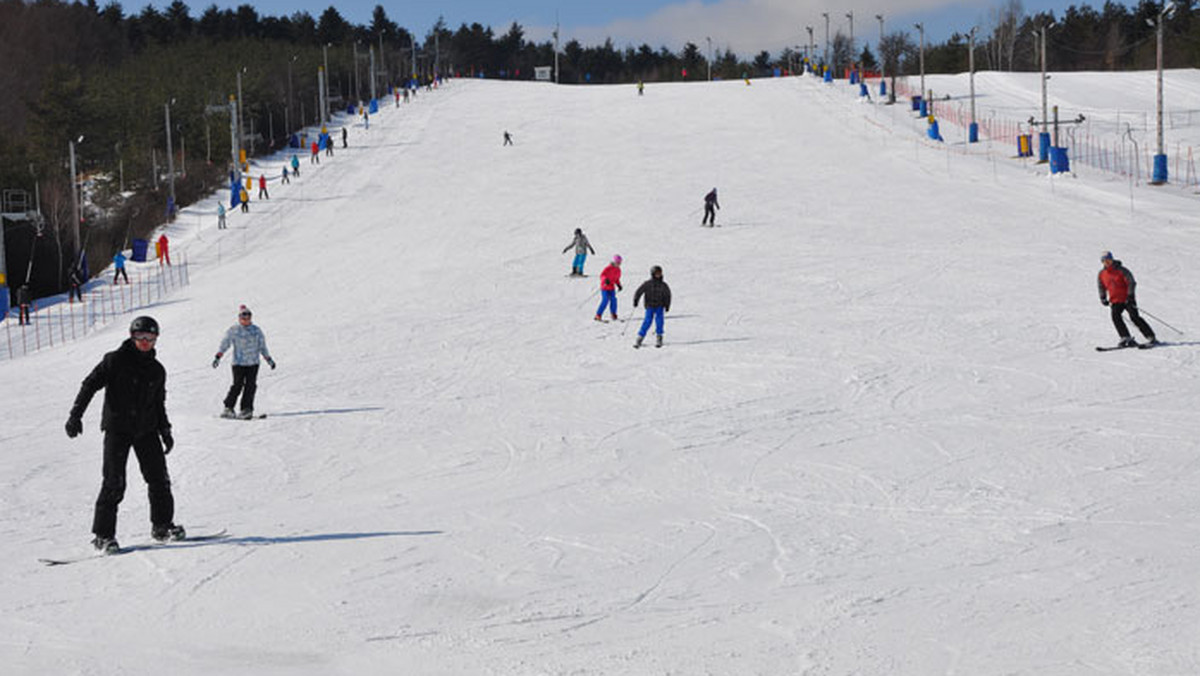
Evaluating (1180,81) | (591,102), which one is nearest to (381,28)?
(591,102)

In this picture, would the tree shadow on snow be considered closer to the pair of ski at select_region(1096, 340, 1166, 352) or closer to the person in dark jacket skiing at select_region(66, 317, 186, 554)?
the person in dark jacket skiing at select_region(66, 317, 186, 554)

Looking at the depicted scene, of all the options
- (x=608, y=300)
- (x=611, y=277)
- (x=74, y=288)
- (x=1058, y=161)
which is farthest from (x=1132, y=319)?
(x=74, y=288)

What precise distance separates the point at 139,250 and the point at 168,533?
2899cm

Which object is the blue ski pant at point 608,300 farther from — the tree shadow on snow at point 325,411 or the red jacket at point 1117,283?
the red jacket at point 1117,283

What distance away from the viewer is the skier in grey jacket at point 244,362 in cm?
1284

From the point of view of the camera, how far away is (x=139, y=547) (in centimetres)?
747

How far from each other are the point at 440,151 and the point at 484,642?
48.3m

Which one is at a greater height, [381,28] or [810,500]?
[381,28]

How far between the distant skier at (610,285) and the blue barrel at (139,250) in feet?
63.6

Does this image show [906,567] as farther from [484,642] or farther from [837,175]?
[837,175]

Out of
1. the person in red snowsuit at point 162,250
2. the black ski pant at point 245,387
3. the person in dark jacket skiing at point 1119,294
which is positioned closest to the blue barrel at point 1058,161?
the person in dark jacket skiing at point 1119,294

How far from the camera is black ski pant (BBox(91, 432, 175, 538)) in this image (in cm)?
727

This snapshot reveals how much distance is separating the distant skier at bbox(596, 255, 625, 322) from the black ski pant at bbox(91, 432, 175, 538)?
37.3ft

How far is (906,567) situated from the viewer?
22.6 ft
